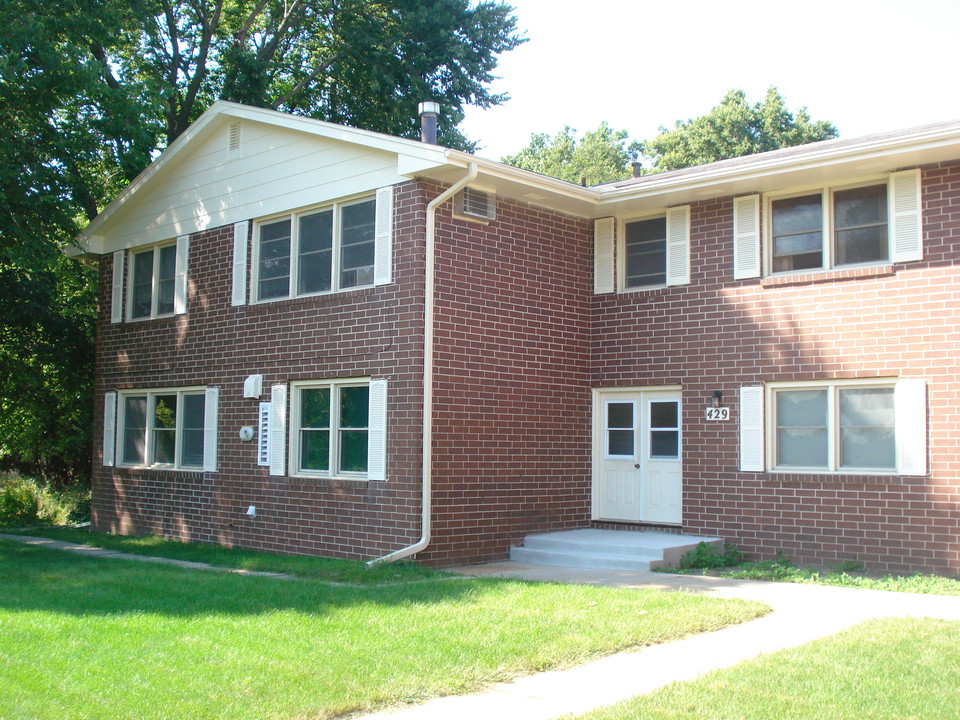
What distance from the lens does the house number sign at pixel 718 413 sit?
12.3 metres

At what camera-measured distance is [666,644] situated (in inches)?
286

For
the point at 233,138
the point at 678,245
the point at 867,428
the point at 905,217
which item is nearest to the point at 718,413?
the point at 867,428

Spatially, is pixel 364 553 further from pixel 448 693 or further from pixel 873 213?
pixel 873 213

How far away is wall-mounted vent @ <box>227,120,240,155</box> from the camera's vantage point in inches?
567

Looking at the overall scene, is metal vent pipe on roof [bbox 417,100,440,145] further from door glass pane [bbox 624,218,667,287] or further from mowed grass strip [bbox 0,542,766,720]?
mowed grass strip [bbox 0,542,766,720]

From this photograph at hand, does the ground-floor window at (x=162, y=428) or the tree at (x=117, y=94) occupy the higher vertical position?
the tree at (x=117, y=94)

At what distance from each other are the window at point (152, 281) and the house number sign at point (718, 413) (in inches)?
338

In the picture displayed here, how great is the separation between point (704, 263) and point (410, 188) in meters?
4.00

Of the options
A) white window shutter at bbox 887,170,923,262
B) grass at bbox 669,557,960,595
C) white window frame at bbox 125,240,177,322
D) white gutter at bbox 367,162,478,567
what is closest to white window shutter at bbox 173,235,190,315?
white window frame at bbox 125,240,177,322

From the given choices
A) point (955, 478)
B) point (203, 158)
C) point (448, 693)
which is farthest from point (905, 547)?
point (203, 158)

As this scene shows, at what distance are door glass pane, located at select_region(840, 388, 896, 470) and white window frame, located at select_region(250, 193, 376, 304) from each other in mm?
5932

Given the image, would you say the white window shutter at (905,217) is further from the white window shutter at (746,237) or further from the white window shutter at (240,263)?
the white window shutter at (240,263)

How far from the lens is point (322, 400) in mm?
12859

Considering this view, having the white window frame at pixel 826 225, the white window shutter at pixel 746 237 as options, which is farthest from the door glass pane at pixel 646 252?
the white window frame at pixel 826 225
